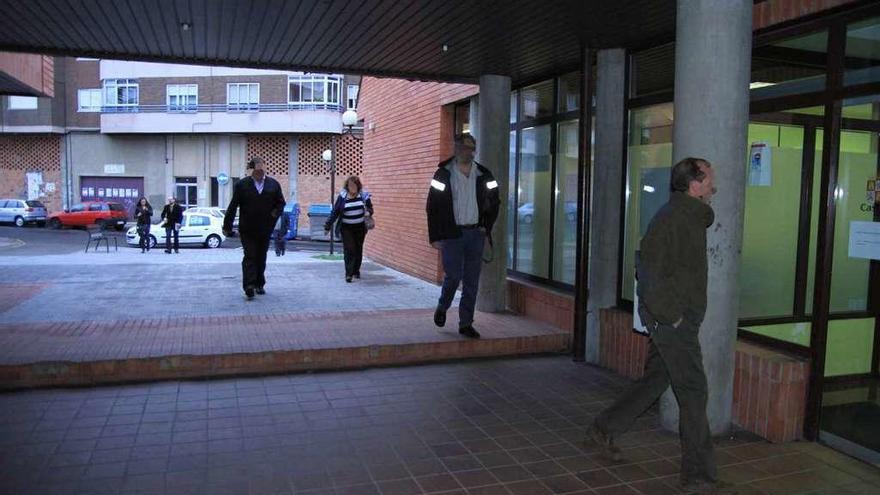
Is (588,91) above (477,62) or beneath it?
beneath

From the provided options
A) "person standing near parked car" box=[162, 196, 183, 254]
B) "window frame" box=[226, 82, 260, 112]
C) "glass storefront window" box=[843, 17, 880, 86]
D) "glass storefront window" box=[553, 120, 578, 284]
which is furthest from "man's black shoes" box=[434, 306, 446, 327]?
"window frame" box=[226, 82, 260, 112]

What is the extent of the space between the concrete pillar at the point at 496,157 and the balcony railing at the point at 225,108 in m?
31.6

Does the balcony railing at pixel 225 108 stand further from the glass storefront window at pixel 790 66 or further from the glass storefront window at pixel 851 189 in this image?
the glass storefront window at pixel 851 189

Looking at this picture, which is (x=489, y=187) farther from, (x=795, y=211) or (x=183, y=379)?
(x=183, y=379)

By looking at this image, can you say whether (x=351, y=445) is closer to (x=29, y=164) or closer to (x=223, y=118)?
(x=223, y=118)

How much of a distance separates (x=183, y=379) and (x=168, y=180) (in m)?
37.7

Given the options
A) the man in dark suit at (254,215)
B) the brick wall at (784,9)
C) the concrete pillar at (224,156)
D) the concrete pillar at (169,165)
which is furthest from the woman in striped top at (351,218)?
the concrete pillar at (169,165)

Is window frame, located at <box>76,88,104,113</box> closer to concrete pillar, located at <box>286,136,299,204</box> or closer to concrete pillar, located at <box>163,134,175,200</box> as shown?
concrete pillar, located at <box>163,134,175,200</box>

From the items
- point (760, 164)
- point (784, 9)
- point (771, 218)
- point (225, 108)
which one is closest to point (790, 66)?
point (784, 9)

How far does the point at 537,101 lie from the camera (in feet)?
28.1

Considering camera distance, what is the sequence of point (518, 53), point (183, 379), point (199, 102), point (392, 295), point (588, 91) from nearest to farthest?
1. point (183, 379)
2. point (588, 91)
3. point (518, 53)
4. point (392, 295)
5. point (199, 102)

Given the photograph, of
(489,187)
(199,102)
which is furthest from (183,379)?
(199,102)

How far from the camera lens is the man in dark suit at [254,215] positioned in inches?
342

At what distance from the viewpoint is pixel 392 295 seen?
956 centimetres
